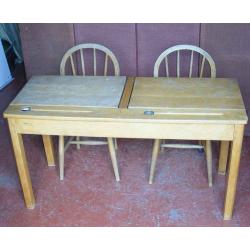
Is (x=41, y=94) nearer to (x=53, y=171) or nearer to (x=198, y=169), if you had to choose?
(x=53, y=171)

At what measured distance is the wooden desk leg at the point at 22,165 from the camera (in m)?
2.08

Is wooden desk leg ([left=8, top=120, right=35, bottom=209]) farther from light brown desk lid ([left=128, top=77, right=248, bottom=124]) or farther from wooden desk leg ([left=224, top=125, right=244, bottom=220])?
wooden desk leg ([left=224, top=125, right=244, bottom=220])

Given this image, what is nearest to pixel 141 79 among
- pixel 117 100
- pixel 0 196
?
pixel 117 100

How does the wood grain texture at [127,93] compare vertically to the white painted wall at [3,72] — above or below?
above

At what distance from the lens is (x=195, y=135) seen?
6.32 ft

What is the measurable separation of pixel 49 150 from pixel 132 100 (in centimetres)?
93

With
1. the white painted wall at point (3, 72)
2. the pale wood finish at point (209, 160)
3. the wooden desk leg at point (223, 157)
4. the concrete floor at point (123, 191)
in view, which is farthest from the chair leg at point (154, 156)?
the white painted wall at point (3, 72)

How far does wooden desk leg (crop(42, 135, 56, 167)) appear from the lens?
8.69ft

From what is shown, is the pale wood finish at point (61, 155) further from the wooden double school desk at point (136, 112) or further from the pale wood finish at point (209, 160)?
the pale wood finish at point (209, 160)

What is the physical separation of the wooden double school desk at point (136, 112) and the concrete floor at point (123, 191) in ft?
0.54

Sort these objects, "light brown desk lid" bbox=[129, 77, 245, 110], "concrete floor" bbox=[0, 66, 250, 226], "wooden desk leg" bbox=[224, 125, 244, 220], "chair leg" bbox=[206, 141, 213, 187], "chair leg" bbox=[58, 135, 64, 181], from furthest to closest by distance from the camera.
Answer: "chair leg" bbox=[58, 135, 64, 181]
"chair leg" bbox=[206, 141, 213, 187]
"concrete floor" bbox=[0, 66, 250, 226]
"light brown desk lid" bbox=[129, 77, 245, 110]
"wooden desk leg" bbox=[224, 125, 244, 220]

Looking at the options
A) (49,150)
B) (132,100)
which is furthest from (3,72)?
(132,100)

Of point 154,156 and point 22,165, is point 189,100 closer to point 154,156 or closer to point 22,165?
point 154,156

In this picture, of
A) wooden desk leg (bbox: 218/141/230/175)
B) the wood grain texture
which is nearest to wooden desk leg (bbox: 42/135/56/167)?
the wood grain texture
